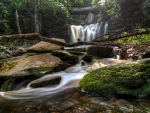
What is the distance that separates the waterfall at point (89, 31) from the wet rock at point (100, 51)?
874cm

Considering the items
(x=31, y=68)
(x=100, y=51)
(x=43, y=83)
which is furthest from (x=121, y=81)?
(x=100, y=51)

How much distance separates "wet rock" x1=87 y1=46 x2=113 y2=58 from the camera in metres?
7.09

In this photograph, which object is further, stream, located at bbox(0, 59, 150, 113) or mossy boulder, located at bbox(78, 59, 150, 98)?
mossy boulder, located at bbox(78, 59, 150, 98)

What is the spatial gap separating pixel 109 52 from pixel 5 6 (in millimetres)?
11796

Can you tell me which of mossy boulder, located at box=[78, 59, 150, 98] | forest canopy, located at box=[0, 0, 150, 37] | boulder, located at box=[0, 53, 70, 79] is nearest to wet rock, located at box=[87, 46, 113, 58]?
boulder, located at box=[0, 53, 70, 79]

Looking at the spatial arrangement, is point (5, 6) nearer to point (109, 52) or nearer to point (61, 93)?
point (109, 52)

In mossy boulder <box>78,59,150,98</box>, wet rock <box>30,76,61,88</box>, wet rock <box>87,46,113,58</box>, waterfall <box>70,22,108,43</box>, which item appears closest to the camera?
mossy boulder <box>78,59,150,98</box>

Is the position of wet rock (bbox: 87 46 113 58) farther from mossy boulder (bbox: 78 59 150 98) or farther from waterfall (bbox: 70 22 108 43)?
waterfall (bbox: 70 22 108 43)

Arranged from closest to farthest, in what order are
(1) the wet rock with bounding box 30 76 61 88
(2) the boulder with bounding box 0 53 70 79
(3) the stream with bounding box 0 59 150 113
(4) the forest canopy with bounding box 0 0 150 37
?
(3) the stream with bounding box 0 59 150 113 < (1) the wet rock with bounding box 30 76 61 88 < (2) the boulder with bounding box 0 53 70 79 < (4) the forest canopy with bounding box 0 0 150 37

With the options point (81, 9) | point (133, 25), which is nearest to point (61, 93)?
point (133, 25)

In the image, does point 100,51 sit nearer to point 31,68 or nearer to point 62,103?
point 31,68

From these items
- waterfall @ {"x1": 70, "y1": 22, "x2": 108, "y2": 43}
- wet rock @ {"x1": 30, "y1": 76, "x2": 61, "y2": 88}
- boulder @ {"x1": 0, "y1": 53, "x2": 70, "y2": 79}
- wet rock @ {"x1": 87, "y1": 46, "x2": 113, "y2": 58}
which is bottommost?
wet rock @ {"x1": 30, "y1": 76, "x2": 61, "y2": 88}

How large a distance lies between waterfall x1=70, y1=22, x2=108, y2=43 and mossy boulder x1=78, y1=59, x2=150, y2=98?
12690mm

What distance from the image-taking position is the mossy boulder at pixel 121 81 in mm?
2927
